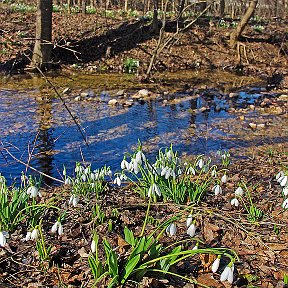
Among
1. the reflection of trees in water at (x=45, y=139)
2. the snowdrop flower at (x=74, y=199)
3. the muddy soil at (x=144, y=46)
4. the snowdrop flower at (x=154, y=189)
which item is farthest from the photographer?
the muddy soil at (x=144, y=46)

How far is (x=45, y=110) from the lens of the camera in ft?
29.2

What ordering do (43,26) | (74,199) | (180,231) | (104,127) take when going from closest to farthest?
(74,199)
(180,231)
(104,127)
(43,26)

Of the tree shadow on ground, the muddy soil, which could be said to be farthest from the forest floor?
the tree shadow on ground

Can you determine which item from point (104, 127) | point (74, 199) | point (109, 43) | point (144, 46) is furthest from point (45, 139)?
point (144, 46)

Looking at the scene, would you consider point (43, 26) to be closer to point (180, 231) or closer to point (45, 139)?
point (45, 139)

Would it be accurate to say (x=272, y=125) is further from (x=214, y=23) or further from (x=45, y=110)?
(x=214, y=23)

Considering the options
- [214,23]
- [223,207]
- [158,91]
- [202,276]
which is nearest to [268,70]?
[214,23]

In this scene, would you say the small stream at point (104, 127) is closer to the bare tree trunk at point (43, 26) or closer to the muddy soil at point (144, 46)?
the bare tree trunk at point (43, 26)

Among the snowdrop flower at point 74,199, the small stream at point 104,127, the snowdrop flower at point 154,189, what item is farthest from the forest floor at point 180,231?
the small stream at point 104,127

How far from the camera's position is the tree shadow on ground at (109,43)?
50.0 feet

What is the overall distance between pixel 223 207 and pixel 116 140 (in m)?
3.45

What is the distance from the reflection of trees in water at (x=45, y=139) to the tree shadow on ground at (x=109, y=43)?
5.55 m

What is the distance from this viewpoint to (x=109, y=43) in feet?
53.2

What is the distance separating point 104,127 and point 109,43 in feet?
29.8
